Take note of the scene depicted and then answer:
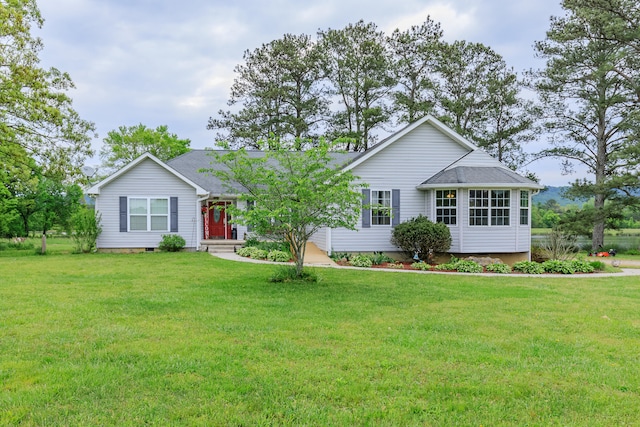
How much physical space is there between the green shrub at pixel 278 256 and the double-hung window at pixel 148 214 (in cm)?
636

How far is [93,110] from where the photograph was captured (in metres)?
26.5

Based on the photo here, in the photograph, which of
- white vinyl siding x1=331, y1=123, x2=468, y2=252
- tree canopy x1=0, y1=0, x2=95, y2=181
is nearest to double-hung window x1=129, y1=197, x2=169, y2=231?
tree canopy x1=0, y1=0, x2=95, y2=181

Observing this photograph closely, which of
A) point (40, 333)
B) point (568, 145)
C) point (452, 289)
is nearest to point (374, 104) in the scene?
point (568, 145)

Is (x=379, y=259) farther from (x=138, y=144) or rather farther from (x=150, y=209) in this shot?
(x=138, y=144)

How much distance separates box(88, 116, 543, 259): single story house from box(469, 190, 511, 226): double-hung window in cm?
3

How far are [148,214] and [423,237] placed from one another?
1201cm

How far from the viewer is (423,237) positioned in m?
15.3

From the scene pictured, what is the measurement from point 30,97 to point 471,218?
18.7 meters

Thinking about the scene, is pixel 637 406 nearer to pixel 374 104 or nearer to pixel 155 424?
pixel 155 424

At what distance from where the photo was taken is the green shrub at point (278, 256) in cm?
1537

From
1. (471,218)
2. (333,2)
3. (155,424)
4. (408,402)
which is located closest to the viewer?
(155,424)

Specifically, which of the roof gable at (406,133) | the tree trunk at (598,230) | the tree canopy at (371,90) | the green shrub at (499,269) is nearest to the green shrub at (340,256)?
the roof gable at (406,133)

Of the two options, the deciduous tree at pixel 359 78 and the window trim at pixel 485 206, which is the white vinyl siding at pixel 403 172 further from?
the deciduous tree at pixel 359 78

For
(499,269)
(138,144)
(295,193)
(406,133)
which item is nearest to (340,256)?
(406,133)
